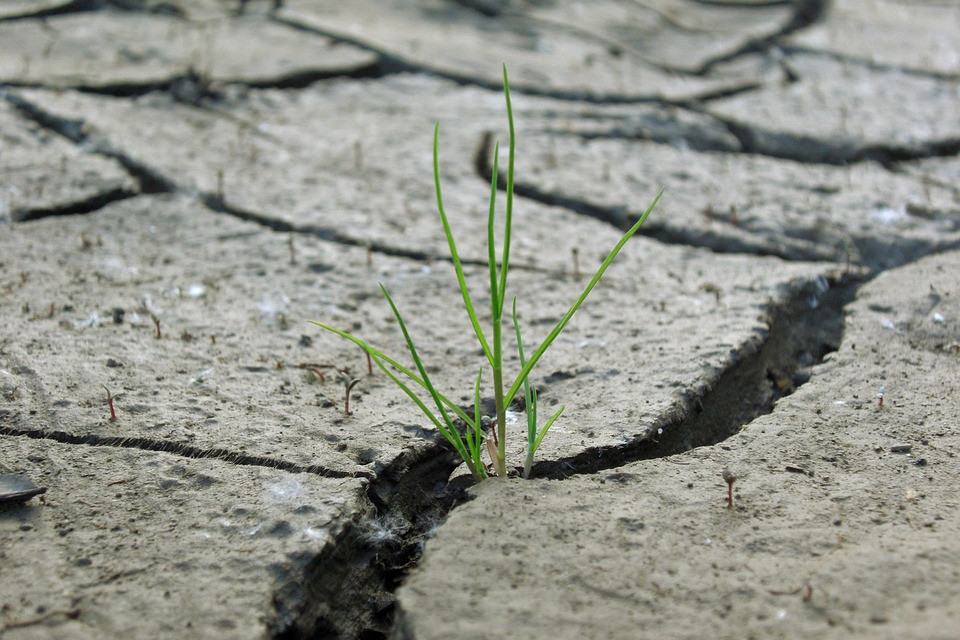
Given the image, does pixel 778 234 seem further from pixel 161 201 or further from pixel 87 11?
pixel 87 11

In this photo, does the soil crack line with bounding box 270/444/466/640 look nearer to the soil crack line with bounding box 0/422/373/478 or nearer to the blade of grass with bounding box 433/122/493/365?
the soil crack line with bounding box 0/422/373/478

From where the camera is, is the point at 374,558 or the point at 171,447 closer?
the point at 374,558

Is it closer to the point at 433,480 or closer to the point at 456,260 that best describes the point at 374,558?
the point at 433,480

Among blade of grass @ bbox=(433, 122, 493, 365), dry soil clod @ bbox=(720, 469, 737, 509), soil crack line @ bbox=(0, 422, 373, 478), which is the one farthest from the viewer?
soil crack line @ bbox=(0, 422, 373, 478)

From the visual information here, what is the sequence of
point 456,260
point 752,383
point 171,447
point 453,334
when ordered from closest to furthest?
point 456,260 → point 171,447 → point 752,383 → point 453,334

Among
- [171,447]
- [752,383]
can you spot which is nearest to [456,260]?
[171,447]

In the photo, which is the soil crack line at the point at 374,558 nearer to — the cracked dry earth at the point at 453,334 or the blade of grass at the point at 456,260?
the cracked dry earth at the point at 453,334

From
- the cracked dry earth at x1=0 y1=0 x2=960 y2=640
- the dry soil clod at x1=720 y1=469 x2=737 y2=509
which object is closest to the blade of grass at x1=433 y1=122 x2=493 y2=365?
the cracked dry earth at x1=0 y1=0 x2=960 y2=640

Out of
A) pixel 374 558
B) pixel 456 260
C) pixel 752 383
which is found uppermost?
pixel 456 260
